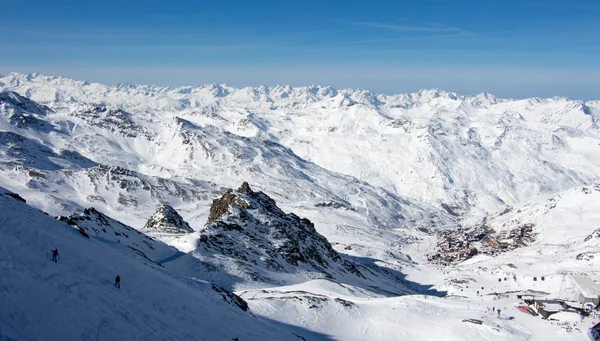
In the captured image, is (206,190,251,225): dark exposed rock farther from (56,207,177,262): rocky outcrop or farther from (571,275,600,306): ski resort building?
(571,275,600,306): ski resort building

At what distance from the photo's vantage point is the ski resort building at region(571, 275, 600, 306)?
250 feet

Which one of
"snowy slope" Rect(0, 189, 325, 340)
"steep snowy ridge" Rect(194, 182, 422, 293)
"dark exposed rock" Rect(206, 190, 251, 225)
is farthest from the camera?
"dark exposed rock" Rect(206, 190, 251, 225)

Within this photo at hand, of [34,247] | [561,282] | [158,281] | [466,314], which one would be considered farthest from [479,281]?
[34,247]

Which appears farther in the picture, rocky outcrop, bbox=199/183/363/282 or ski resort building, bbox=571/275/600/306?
rocky outcrop, bbox=199/183/363/282

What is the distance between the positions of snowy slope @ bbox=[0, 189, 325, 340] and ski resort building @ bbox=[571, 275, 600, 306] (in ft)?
204

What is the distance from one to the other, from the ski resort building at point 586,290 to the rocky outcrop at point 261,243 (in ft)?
155

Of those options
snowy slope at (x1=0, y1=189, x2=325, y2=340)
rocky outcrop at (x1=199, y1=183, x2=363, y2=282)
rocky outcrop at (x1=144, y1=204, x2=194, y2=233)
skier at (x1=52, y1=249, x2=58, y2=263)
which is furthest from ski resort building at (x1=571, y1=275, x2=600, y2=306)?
rocky outcrop at (x1=144, y1=204, x2=194, y2=233)

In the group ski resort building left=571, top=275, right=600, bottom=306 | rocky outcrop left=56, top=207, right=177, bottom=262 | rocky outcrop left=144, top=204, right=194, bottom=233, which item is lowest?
rocky outcrop left=144, top=204, right=194, bottom=233

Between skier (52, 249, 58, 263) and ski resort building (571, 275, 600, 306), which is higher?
skier (52, 249, 58, 263)

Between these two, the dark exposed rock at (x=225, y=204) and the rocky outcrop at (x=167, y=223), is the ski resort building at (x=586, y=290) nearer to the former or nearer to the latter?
the dark exposed rock at (x=225, y=204)

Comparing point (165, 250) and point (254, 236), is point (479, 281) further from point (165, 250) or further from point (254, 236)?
point (165, 250)

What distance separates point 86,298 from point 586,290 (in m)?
88.5

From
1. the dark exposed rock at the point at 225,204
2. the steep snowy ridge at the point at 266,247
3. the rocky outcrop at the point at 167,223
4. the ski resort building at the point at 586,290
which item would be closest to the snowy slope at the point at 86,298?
the steep snowy ridge at the point at 266,247

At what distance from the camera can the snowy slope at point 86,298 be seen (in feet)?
70.9
